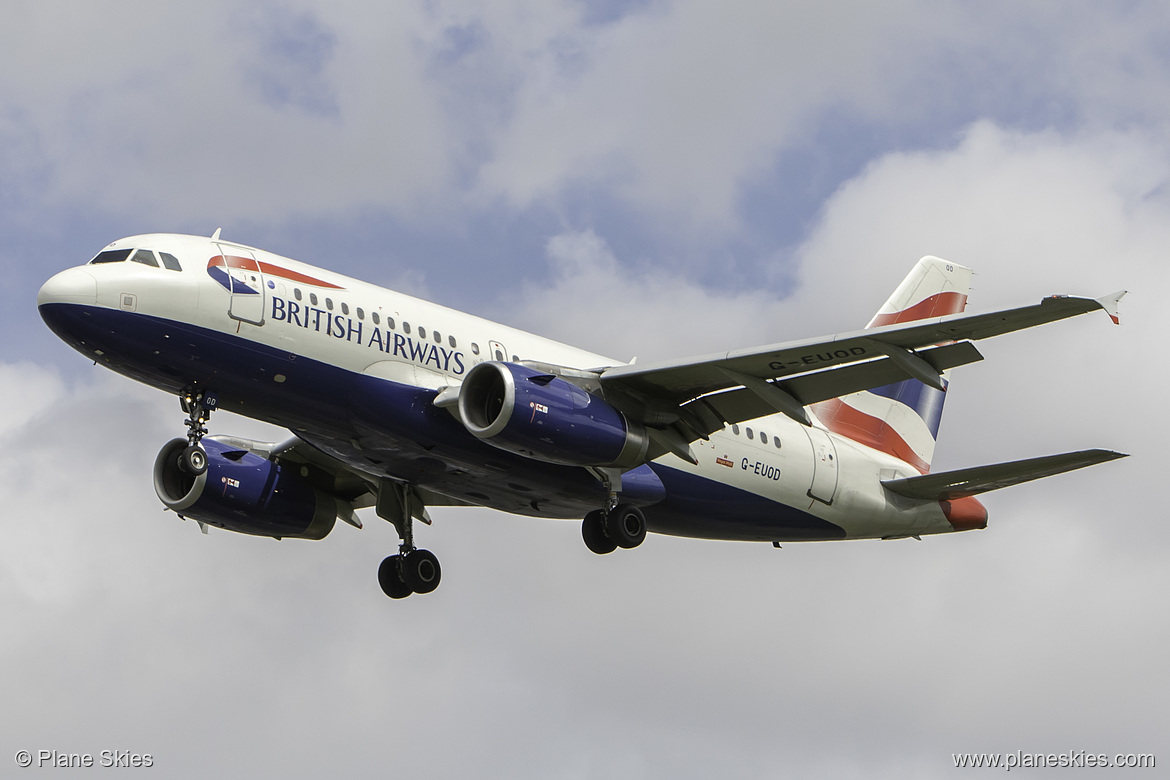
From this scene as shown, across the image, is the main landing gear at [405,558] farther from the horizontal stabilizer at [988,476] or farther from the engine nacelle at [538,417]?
the horizontal stabilizer at [988,476]

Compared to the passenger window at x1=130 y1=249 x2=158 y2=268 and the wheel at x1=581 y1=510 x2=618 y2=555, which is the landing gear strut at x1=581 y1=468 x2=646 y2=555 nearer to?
the wheel at x1=581 y1=510 x2=618 y2=555

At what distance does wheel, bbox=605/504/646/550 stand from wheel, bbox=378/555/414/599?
22.0 ft

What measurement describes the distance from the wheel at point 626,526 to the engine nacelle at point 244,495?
28.9 feet

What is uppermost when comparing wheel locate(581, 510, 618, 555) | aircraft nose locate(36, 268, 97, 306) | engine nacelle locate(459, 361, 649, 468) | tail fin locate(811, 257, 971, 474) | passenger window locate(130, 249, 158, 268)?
tail fin locate(811, 257, 971, 474)

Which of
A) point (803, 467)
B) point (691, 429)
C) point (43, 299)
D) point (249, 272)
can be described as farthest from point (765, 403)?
point (43, 299)

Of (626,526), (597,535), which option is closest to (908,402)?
(626,526)

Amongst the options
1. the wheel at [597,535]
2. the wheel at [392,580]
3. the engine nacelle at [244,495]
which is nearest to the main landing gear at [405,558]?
the wheel at [392,580]

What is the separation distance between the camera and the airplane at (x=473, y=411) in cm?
2839

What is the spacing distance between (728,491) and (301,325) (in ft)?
35.8

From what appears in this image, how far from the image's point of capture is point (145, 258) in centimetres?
2880

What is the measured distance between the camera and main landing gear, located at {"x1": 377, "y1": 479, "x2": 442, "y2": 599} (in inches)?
1446

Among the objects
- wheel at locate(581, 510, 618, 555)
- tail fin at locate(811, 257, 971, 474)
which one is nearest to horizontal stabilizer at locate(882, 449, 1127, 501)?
tail fin at locate(811, 257, 971, 474)

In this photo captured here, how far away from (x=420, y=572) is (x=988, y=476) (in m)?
13.6

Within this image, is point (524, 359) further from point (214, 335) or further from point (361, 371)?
point (214, 335)
